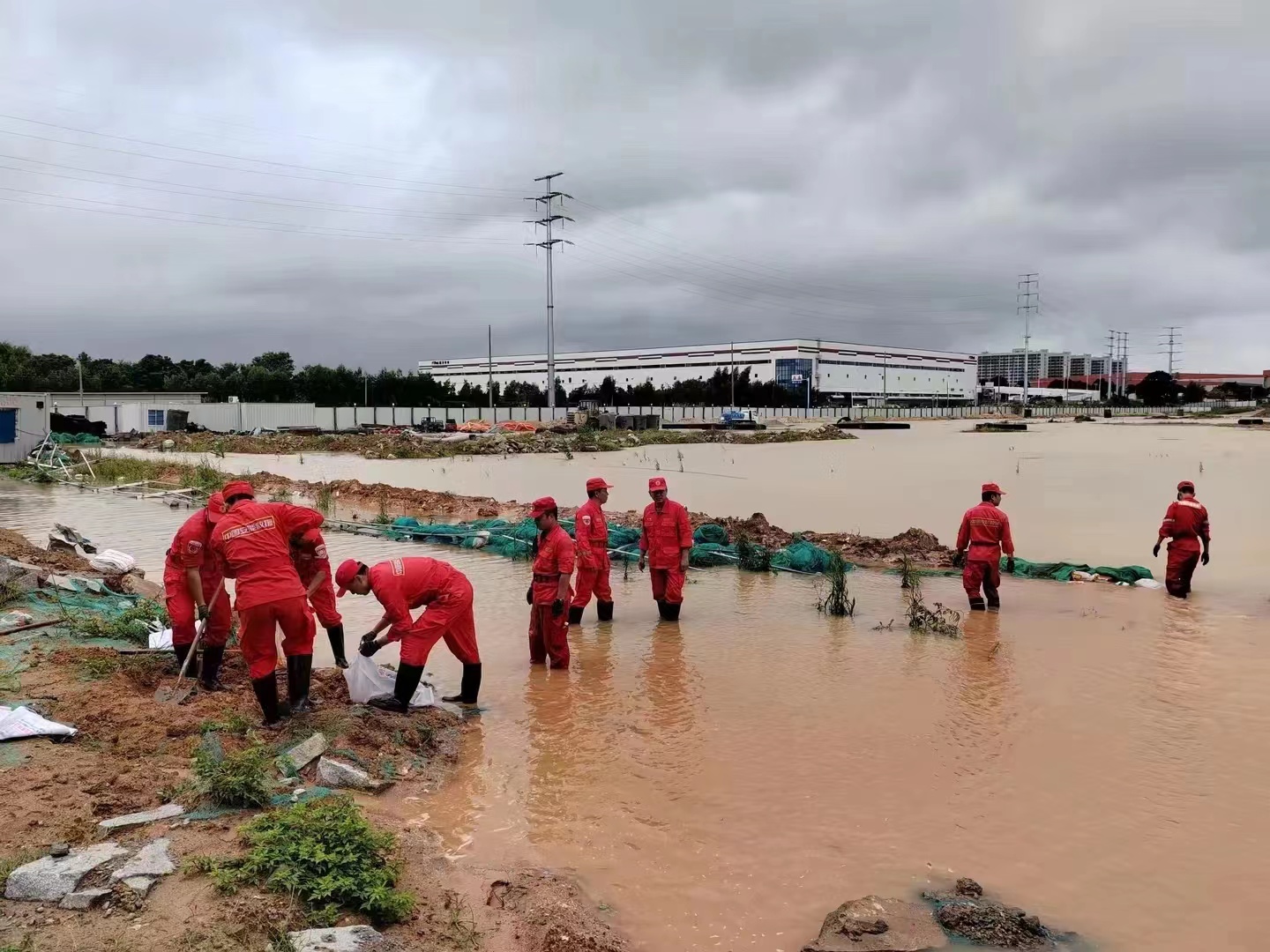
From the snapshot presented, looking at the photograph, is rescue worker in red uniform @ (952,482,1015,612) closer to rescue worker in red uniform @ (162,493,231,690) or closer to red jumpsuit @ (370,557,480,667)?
red jumpsuit @ (370,557,480,667)

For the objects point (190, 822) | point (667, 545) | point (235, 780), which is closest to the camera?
point (190, 822)

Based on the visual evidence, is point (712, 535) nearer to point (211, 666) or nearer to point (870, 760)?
point (870, 760)

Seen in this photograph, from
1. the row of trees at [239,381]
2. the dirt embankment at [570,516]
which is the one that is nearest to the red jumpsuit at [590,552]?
the dirt embankment at [570,516]

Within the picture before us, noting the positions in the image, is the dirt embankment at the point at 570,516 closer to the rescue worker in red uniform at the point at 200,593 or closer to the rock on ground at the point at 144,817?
the rescue worker in red uniform at the point at 200,593

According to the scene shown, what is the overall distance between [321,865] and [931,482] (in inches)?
1035

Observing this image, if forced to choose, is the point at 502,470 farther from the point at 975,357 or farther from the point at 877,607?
the point at 975,357

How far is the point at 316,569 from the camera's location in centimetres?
715

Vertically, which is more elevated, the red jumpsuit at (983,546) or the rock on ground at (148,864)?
the red jumpsuit at (983,546)

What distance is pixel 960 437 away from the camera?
196ft

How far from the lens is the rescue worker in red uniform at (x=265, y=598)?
5902mm

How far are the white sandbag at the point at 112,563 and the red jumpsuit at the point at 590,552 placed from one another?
585 cm

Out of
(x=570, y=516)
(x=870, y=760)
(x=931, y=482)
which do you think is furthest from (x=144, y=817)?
(x=931, y=482)

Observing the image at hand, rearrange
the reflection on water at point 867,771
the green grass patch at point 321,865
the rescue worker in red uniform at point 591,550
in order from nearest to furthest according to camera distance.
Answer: the green grass patch at point 321,865, the reflection on water at point 867,771, the rescue worker in red uniform at point 591,550

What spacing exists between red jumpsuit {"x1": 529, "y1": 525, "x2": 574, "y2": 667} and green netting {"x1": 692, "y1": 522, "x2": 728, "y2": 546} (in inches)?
258
